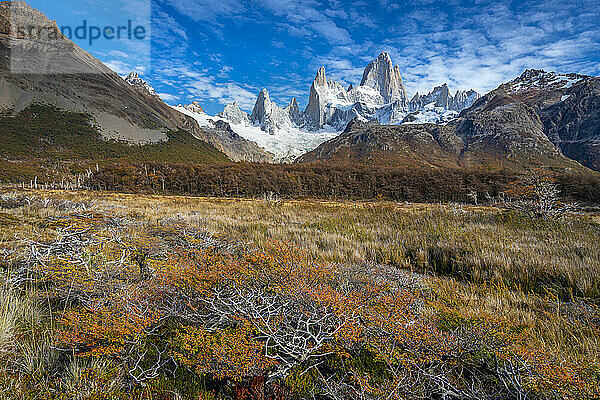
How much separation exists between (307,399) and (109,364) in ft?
5.35

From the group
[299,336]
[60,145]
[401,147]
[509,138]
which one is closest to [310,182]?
[299,336]

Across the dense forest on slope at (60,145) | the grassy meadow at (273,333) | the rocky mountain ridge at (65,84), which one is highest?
the rocky mountain ridge at (65,84)

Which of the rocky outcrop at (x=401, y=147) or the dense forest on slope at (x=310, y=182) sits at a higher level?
the rocky outcrop at (x=401, y=147)

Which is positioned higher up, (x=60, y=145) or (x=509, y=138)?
(x=509, y=138)

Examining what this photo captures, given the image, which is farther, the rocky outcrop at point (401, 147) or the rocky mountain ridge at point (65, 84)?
the rocky mountain ridge at point (65, 84)

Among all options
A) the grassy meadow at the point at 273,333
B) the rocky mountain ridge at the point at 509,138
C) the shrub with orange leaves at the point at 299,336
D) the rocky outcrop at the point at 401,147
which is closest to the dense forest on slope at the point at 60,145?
the rocky outcrop at the point at 401,147

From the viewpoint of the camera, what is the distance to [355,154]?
457 feet

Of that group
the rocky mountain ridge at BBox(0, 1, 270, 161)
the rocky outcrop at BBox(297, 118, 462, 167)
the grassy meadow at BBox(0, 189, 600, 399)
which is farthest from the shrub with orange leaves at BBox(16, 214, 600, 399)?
the rocky mountain ridge at BBox(0, 1, 270, 161)

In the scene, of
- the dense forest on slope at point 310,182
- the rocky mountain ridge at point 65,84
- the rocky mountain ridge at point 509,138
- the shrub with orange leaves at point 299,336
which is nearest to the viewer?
the shrub with orange leaves at point 299,336

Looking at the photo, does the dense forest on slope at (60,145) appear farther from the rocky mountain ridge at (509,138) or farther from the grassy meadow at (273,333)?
the grassy meadow at (273,333)

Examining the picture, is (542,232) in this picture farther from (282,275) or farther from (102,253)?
(102,253)

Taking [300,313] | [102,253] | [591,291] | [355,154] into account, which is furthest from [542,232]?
[355,154]

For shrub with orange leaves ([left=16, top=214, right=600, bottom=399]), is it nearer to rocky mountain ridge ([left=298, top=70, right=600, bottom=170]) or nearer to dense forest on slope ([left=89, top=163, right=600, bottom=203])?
dense forest on slope ([left=89, top=163, right=600, bottom=203])

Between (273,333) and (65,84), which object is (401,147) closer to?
(273,333)
